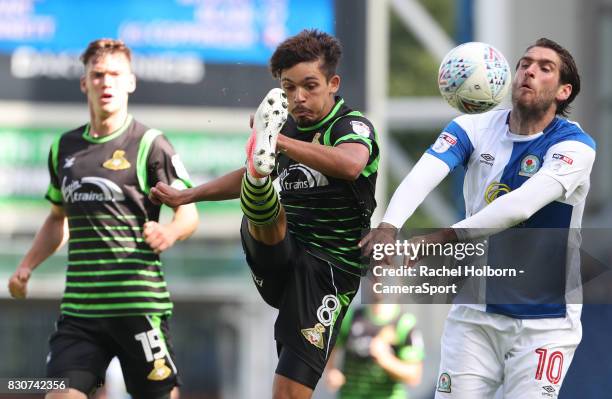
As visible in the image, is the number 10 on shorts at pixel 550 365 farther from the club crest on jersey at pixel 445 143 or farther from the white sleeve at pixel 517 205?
the club crest on jersey at pixel 445 143

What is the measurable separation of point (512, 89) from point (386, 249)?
1.04 metres

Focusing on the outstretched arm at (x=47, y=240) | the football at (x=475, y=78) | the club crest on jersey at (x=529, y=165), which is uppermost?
the football at (x=475, y=78)

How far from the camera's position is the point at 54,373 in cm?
767

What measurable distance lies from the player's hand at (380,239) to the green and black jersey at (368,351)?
4842 millimetres

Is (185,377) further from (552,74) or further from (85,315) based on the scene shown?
(552,74)

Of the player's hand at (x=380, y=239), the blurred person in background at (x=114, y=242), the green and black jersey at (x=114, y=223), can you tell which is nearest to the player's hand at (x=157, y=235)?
the blurred person in background at (x=114, y=242)

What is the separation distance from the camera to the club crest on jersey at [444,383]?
679 cm

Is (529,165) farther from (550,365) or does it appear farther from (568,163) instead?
(550,365)

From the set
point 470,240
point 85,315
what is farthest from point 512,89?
point 85,315

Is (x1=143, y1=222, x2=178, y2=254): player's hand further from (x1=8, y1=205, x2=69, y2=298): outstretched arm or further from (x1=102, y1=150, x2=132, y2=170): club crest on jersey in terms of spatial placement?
(x1=8, y1=205, x2=69, y2=298): outstretched arm

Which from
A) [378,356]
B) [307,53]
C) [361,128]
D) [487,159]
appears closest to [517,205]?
[487,159]

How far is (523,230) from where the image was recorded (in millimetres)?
6773

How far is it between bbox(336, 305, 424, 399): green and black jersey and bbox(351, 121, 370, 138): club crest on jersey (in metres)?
4.85

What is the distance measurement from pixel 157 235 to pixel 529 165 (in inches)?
84.6
